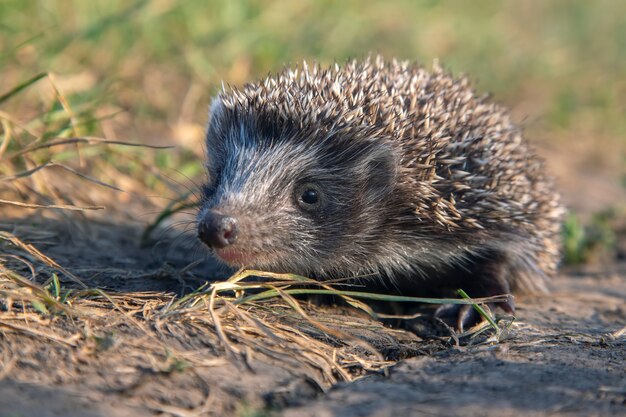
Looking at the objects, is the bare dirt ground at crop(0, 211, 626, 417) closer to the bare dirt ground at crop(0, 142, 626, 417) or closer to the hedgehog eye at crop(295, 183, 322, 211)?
the bare dirt ground at crop(0, 142, 626, 417)

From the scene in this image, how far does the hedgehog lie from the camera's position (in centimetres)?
441

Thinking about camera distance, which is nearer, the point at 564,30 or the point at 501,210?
the point at 501,210

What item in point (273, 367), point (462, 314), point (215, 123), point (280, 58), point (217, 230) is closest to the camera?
point (273, 367)

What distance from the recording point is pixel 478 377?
3412 millimetres

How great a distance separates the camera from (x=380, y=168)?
450cm

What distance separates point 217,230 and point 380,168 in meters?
1.06

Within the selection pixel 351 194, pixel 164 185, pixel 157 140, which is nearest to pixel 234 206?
pixel 351 194

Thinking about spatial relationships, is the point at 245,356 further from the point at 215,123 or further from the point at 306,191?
the point at 215,123

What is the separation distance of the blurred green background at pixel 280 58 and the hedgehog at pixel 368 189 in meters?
1.26

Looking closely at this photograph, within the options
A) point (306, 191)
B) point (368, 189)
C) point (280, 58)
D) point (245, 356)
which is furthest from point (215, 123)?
point (280, 58)

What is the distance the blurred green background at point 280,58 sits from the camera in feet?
21.9

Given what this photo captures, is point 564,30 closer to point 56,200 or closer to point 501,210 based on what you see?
point 501,210

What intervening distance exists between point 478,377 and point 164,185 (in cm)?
358

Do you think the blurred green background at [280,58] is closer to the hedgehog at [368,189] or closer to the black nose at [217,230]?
the hedgehog at [368,189]
